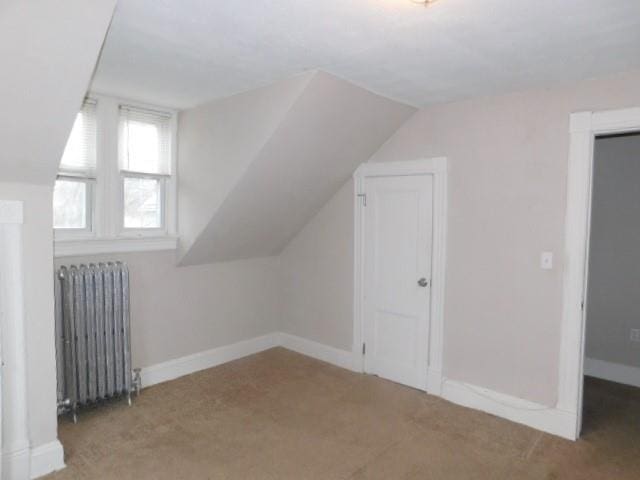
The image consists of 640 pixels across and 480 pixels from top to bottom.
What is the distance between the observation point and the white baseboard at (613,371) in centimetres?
379

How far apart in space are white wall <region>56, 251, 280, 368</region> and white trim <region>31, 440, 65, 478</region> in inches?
45.2

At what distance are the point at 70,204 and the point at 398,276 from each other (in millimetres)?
2650

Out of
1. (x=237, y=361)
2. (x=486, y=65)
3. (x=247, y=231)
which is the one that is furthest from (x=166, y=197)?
(x=486, y=65)

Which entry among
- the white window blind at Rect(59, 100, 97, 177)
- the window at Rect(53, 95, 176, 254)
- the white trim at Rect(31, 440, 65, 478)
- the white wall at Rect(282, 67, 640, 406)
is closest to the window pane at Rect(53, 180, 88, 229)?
the window at Rect(53, 95, 176, 254)

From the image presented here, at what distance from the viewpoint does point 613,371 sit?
391 centimetres

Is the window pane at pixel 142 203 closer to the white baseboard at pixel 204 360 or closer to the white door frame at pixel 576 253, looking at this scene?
the white baseboard at pixel 204 360

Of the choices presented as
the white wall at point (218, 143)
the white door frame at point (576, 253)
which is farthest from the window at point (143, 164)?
the white door frame at point (576, 253)

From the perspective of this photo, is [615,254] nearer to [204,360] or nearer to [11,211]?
[204,360]

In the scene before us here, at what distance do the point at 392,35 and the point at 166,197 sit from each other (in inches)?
97.2

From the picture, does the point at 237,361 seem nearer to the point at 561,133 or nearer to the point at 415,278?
the point at 415,278

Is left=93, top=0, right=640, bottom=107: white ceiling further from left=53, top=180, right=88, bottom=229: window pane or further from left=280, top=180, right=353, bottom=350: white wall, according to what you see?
left=280, top=180, right=353, bottom=350: white wall

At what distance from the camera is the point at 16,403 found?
2.38m

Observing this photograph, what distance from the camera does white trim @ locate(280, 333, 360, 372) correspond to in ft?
13.7

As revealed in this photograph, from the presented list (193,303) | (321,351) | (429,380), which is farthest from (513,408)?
(193,303)
